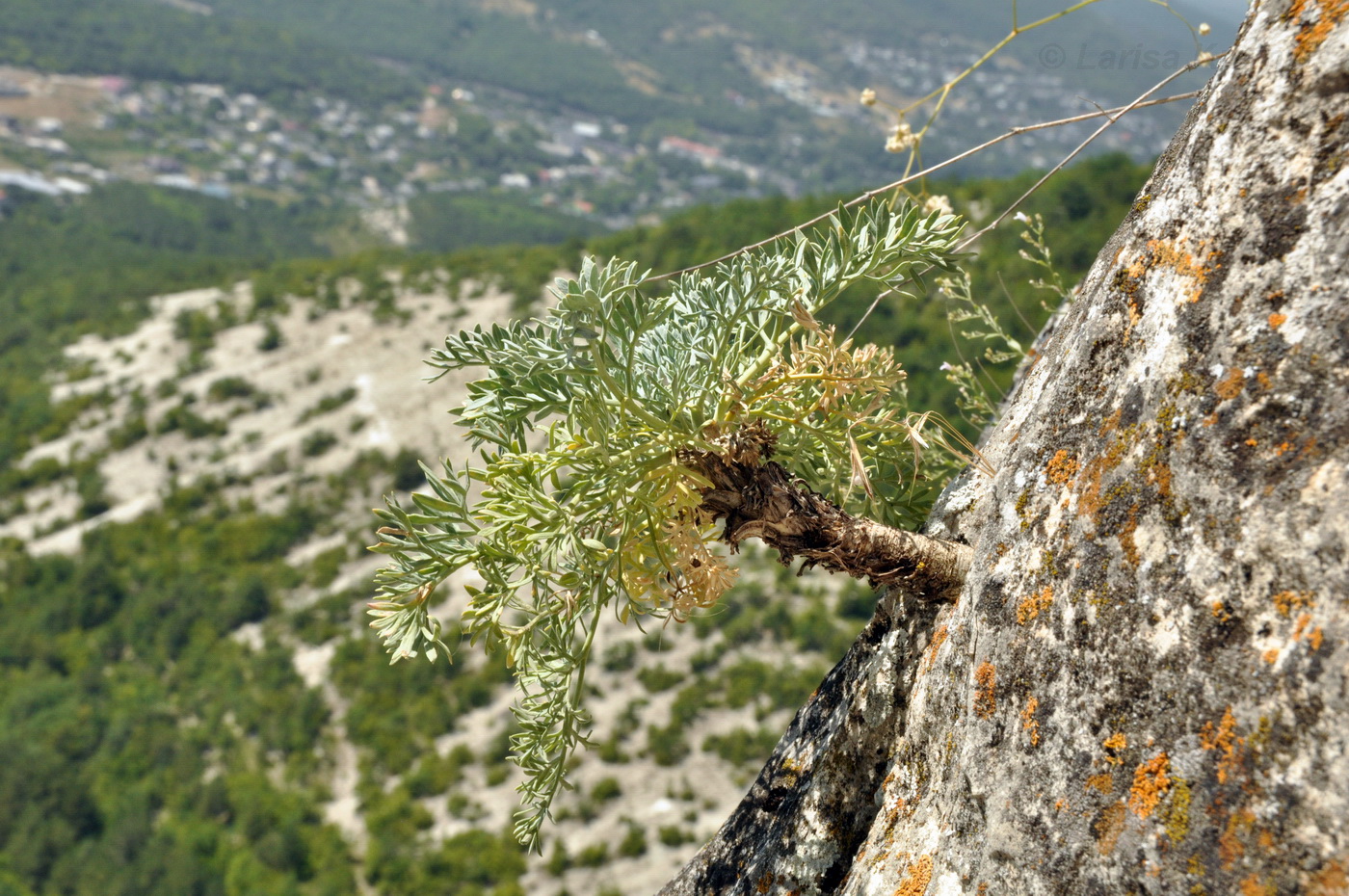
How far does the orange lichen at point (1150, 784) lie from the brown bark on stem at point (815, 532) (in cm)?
72

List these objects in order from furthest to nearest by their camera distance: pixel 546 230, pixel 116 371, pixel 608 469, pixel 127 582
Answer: pixel 546 230, pixel 116 371, pixel 127 582, pixel 608 469

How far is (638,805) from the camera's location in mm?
22938

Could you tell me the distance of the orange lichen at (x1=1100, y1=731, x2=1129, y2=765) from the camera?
153cm

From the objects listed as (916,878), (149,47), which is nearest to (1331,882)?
(916,878)

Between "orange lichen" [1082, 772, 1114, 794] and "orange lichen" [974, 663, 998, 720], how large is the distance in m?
0.25

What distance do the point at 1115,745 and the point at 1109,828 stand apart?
15cm

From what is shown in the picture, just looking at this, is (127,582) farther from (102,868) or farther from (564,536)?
(564,536)

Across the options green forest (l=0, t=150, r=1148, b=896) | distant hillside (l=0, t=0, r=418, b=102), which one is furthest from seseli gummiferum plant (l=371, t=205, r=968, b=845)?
distant hillside (l=0, t=0, r=418, b=102)

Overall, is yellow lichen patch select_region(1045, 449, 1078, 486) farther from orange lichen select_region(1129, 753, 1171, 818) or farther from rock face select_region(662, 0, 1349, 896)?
orange lichen select_region(1129, 753, 1171, 818)

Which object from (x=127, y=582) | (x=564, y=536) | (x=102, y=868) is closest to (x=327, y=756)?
(x=102, y=868)

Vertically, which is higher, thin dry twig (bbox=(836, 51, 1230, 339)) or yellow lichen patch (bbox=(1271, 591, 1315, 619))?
thin dry twig (bbox=(836, 51, 1230, 339))

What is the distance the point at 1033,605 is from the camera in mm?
1774

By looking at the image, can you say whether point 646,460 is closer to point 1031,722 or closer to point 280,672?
point 1031,722

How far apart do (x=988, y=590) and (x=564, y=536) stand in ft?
3.28
